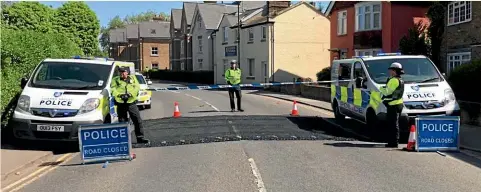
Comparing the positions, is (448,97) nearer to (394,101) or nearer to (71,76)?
(394,101)

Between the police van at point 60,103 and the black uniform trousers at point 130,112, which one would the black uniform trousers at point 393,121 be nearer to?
the black uniform trousers at point 130,112

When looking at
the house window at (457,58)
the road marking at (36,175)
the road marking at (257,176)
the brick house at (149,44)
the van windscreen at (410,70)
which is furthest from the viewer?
the brick house at (149,44)

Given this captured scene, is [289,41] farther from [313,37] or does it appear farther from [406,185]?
[406,185]

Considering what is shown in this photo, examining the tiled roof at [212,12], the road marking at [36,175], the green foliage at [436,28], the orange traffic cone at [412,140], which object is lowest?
the road marking at [36,175]

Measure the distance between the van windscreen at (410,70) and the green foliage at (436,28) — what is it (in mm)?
14476

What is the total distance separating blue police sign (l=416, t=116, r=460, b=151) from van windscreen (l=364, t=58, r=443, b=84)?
173cm

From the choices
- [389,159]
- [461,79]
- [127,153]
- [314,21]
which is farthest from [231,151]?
[314,21]

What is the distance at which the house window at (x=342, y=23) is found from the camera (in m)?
32.6

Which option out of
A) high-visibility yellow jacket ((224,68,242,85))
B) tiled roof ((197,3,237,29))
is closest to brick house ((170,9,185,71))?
tiled roof ((197,3,237,29))

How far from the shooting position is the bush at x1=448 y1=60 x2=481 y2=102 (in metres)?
15.0

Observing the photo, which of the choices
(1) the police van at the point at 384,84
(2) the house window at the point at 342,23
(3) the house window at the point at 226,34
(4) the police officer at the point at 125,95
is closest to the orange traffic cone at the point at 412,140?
(1) the police van at the point at 384,84

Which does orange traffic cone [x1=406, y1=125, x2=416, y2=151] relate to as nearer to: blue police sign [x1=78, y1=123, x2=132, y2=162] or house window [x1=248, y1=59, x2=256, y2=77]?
blue police sign [x1=78, y1=123, x2=132, y2=162]

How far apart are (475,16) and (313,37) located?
2144 cm

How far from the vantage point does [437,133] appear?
376 inches
